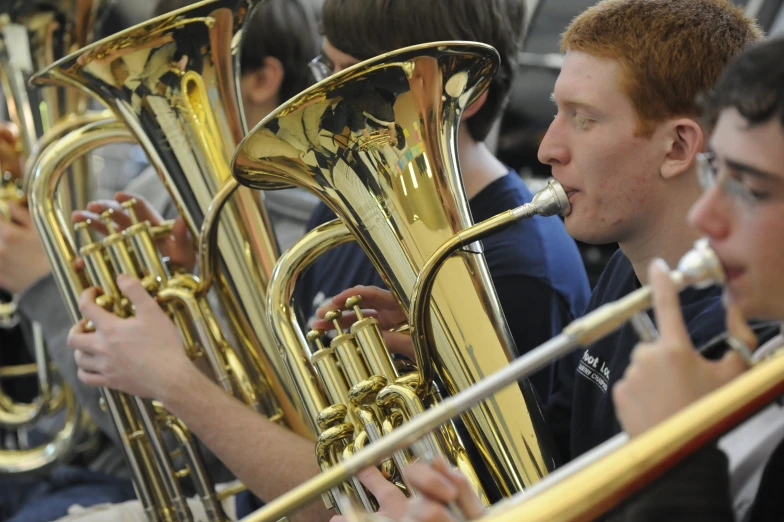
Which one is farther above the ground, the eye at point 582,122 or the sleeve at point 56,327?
the eye at point 582,122

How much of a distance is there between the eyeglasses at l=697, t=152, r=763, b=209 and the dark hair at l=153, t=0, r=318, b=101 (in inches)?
40.1

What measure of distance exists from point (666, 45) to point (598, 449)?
0.49m

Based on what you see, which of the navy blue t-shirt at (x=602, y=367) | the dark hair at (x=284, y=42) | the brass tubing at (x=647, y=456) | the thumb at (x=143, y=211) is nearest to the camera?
the brass tubing at (x=647, y=456)

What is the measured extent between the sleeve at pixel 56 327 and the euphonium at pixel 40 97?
18 cm

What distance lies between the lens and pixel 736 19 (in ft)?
3.21

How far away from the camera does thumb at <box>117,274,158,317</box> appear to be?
1220 mm

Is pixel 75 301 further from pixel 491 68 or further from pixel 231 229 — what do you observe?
pixel 491 68

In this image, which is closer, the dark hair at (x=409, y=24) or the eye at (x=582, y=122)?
the eye at (x=582, y=122)

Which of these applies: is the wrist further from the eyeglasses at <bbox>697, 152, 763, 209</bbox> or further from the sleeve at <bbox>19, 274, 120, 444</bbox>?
the eyeglasses at <bbox>697, 152, 763, 209</bbox>

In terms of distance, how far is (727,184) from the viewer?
0.64 metres

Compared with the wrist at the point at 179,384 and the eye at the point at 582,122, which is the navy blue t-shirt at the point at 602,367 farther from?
the wrist at the point at 179,384

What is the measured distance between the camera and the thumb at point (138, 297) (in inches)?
48.0

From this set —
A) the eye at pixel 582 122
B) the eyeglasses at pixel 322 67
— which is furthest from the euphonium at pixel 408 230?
the eyeglasses at pixel 322 67

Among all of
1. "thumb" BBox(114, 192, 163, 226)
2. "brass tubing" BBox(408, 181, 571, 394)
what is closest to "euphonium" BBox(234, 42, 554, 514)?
"brass tubing" BBox(408, 181, 571, 394)
